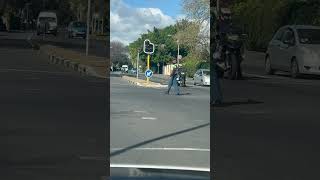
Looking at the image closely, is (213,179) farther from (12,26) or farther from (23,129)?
(12,26)

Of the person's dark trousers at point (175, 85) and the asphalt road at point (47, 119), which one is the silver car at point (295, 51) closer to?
the person's dark trousers at point (175, 85)

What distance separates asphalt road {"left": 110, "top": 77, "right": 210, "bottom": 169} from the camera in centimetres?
251

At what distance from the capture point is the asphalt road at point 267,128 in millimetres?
3041

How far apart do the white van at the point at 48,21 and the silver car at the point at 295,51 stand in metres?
1.14

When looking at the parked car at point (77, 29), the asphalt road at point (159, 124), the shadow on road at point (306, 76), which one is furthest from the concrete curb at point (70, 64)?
the shadow on road at point (306, 76)

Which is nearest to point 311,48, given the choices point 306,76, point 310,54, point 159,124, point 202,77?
point 310,54

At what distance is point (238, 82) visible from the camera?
2.88 meters

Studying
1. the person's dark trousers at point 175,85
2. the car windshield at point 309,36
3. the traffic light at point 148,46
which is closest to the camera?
the traffic light at point 148,46

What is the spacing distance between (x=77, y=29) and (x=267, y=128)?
118cm

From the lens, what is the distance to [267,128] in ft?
10.8

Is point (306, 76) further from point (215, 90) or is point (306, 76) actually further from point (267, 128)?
point (215, 90)

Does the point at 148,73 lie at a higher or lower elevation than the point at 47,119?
higher

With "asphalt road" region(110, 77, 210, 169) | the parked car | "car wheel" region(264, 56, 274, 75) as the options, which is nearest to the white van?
the parked car

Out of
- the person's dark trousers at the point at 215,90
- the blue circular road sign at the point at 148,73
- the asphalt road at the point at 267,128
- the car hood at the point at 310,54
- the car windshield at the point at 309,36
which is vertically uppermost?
the car windshield at the point at 309,36
